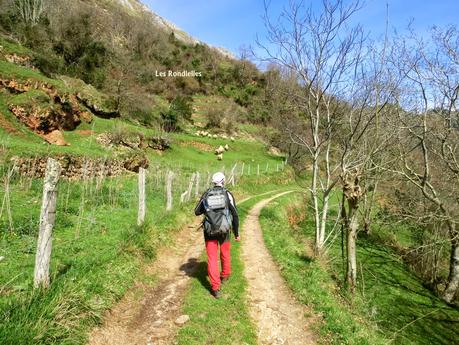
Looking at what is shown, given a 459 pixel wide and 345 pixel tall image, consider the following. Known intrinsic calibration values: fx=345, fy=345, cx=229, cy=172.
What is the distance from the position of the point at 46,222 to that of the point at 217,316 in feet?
11.2

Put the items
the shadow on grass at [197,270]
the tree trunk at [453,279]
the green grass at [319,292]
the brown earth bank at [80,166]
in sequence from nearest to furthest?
the green grass at [319,292], the shadow on grass at [197,270], the brown earth bank at [80,166], the tree trunk at [453,279]

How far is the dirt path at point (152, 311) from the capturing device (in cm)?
554

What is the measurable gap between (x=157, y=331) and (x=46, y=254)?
2.22m

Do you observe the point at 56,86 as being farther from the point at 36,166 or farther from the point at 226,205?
the point at 226,205

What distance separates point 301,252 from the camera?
43.5ft

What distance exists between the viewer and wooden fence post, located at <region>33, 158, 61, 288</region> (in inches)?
211

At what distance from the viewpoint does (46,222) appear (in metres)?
5.38

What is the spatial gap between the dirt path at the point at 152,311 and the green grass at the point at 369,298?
2.88 metres

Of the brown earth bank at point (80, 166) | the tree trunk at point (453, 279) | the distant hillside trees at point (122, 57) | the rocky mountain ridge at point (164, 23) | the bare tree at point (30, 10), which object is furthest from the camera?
the rocky mountain ridge at point (164, 23)

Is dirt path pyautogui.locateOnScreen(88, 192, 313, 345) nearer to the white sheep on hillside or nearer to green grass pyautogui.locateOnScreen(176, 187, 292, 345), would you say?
green grass pyautogui.locateOnScreen(176, 187, 292, 345)

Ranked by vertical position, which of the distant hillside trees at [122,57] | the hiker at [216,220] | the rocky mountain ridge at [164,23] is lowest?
the hiker at [216,220]

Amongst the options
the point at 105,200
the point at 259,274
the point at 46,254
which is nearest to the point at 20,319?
the point at 46,254

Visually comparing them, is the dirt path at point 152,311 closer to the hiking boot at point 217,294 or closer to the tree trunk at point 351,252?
the hiking boot at point 217,294

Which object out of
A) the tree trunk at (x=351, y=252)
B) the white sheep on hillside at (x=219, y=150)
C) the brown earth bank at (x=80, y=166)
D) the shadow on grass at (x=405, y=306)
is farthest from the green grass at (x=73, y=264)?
the white sheep on hillside at (x=219, y=150)
